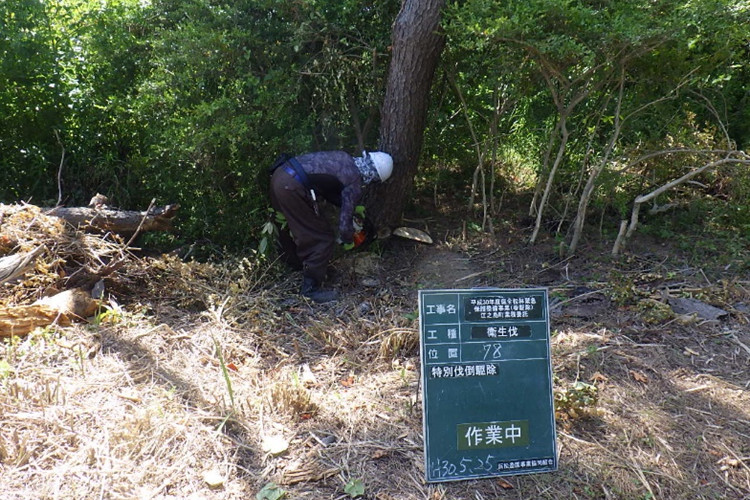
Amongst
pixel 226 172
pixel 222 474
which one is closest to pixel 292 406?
pixel 222 474

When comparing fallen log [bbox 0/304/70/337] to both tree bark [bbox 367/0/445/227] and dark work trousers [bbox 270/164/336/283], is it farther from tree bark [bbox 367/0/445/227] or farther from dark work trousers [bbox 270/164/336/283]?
tree bark [bbox 367/0/445/227]

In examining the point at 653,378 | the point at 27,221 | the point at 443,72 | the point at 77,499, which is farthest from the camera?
the point at 443,72

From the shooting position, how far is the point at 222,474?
3275 mm

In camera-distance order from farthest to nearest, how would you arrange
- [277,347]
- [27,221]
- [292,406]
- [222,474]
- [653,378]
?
[27,221] → [277,347] → [653,378] → [292,406] → [222,474]

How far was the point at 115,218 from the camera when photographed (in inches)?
217

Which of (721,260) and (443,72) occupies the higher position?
(443,72)

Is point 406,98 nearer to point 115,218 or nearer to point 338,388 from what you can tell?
point 115,218

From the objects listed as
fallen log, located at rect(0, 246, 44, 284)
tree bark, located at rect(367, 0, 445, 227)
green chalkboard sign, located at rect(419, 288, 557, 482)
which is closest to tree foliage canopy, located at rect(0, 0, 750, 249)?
tree bark, located at rect(367, 0, 445, 227)

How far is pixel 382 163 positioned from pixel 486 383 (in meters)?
2.88

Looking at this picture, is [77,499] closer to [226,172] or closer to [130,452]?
[130,452]

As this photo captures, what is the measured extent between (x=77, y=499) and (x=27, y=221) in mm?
2852

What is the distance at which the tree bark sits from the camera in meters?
5.55

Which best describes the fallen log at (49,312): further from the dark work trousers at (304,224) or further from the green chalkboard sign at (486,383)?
the green chalkboard sign at (486,383)

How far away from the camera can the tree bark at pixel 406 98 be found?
5547mm
